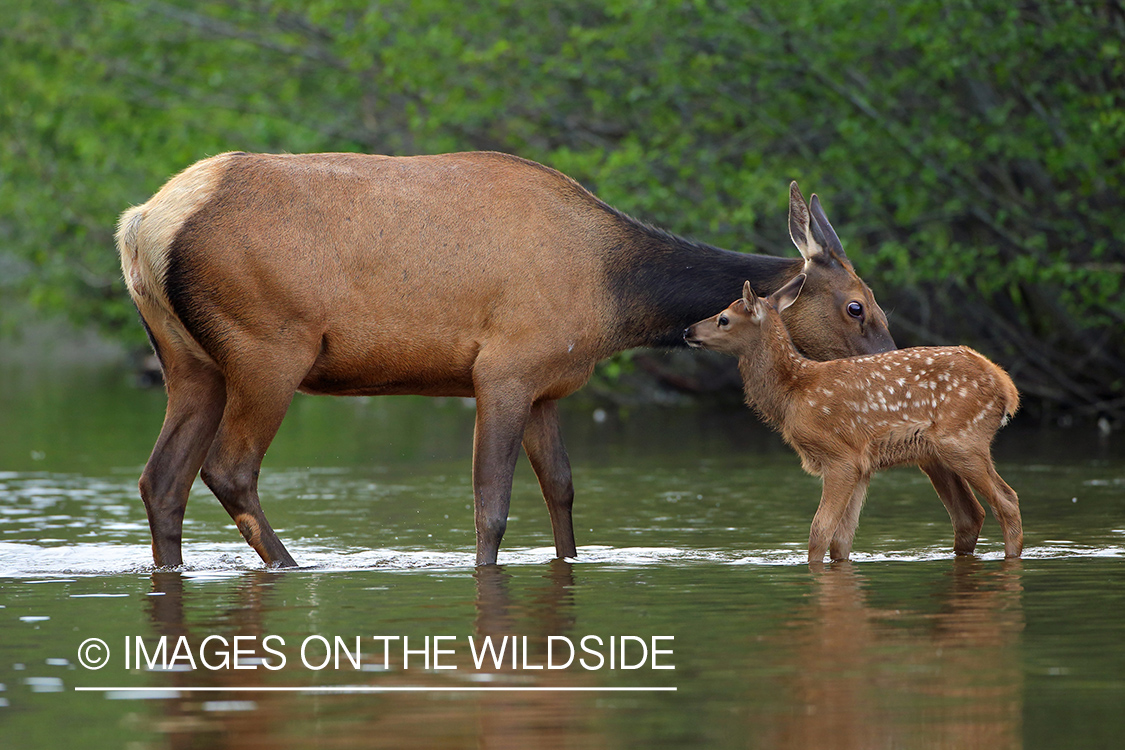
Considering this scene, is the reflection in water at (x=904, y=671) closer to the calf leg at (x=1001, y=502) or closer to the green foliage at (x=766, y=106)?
the calf leg at (x=1001, y=502)

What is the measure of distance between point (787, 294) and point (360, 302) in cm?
257

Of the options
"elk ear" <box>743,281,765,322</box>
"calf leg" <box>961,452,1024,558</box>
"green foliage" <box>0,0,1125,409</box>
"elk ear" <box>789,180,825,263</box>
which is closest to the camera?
"calf leg" <box>961,452,1024,558</box>

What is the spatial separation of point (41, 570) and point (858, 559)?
443 cm

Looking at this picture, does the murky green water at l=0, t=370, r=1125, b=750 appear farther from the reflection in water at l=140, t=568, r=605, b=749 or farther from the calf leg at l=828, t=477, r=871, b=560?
the calf leg at l=828, t=477, r=871, b=560

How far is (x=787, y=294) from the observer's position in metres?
10.4

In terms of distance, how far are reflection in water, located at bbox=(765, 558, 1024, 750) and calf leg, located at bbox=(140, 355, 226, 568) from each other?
366 cm

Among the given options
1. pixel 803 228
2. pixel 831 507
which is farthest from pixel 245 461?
pixel 803 228

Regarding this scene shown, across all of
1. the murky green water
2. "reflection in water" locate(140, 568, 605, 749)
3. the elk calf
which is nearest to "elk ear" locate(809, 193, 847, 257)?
the elk calf

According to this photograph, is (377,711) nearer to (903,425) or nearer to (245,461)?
(245,461)

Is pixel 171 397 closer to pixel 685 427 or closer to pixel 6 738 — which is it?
pixel 6 738

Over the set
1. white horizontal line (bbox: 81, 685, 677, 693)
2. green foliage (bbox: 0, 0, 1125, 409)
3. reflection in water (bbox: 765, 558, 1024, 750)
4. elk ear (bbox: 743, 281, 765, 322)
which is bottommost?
reflection in water (bbox: 765, 558, 1024, 750)

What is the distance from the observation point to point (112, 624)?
7.53 metres

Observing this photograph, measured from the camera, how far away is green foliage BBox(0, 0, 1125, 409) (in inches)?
710

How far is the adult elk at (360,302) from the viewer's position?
9.44 meters
